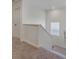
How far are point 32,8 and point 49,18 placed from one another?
9.15 ft

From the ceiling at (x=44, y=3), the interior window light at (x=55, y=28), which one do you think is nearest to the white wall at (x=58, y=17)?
the interior window light at (x=55, y=28)

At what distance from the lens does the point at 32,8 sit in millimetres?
7664

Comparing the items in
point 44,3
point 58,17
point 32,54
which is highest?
point 44,3

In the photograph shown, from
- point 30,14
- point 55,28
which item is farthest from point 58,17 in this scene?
point 30,14

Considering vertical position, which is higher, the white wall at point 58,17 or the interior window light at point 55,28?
the white wall at point 58,17

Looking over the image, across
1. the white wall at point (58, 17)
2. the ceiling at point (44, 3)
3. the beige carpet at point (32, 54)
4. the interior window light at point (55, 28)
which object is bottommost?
the beige carpet at point (32, 54)

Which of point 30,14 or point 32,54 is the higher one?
point 30,14

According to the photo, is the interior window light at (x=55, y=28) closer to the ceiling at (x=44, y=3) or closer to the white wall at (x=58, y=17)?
the white wall at (x=58, y=17)

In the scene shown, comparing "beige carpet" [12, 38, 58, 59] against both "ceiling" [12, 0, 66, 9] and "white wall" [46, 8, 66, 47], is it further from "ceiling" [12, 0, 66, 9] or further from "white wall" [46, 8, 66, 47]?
"white wall" [46, 8, 66, 47]

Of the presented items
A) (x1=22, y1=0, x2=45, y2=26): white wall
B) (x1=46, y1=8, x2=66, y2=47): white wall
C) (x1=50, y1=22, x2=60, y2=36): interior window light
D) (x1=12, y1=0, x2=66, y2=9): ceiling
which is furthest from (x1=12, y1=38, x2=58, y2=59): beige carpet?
(x1=50, y1=22, x2=60, y2=36): interior window light

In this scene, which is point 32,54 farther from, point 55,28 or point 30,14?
point 55,28

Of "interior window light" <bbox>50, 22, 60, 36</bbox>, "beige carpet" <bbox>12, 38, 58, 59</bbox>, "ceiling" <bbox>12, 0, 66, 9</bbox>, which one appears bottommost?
"beige carpet" <bbox>12, 38, 58, 59</bbox>
